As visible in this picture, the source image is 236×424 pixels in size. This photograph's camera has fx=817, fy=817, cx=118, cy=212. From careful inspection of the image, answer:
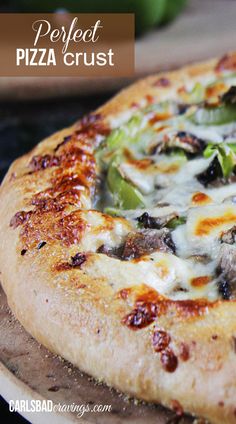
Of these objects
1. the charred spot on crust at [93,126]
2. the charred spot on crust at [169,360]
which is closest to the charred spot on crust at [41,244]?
the charred spot on crust at [169,360]

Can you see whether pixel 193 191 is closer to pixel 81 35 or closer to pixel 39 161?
pixel 39 161

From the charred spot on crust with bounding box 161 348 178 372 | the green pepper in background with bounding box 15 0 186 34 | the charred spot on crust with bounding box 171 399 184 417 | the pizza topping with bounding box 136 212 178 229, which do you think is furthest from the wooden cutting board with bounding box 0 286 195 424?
the green pepper in background with bounding box 15 0 186 34

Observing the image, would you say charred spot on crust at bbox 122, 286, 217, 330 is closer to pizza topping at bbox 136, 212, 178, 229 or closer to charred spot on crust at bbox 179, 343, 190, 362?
charred spot on crust at bbox 179, 343, 190, 362

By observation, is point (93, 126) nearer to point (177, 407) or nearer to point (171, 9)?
point (177, 407)

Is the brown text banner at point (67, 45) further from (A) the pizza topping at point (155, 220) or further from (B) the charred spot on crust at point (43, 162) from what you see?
(A) the pizza topping at point (155, 220)

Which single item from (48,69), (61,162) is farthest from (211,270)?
(48,69)
